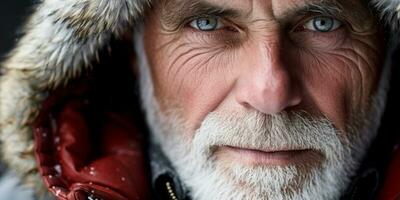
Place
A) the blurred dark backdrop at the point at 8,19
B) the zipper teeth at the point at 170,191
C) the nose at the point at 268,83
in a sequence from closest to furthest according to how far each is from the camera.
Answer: the nose at the point at 268,83 < the zipper teeth at the point at 170,191 < the blurred dark backdrop at the point at 8,19

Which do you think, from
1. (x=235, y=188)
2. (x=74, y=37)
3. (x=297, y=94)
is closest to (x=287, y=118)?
(x=297, y=94)

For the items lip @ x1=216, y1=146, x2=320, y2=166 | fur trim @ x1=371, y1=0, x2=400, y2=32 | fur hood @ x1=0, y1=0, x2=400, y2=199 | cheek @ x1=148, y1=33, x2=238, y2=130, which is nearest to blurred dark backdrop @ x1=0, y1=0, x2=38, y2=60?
fur hood @ x1=0, y1=0, x2=400, y2=199

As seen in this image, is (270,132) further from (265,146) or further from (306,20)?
(306,20)

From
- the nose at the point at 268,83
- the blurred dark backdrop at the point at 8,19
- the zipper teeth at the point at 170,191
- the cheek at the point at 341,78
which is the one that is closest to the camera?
the nose at the point at 268,83

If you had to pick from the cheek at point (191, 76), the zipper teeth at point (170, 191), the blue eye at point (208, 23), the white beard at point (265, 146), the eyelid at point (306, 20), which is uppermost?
the blue eye at point (208, 23)

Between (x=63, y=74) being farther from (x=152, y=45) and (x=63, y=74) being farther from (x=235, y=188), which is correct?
(x=235, y=188)

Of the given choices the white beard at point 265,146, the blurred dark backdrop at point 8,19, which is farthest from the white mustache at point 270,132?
the blurred dark backdrop at point 8,19

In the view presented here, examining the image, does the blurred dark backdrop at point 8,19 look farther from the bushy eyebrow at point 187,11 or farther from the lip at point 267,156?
the lip at point 267,156
